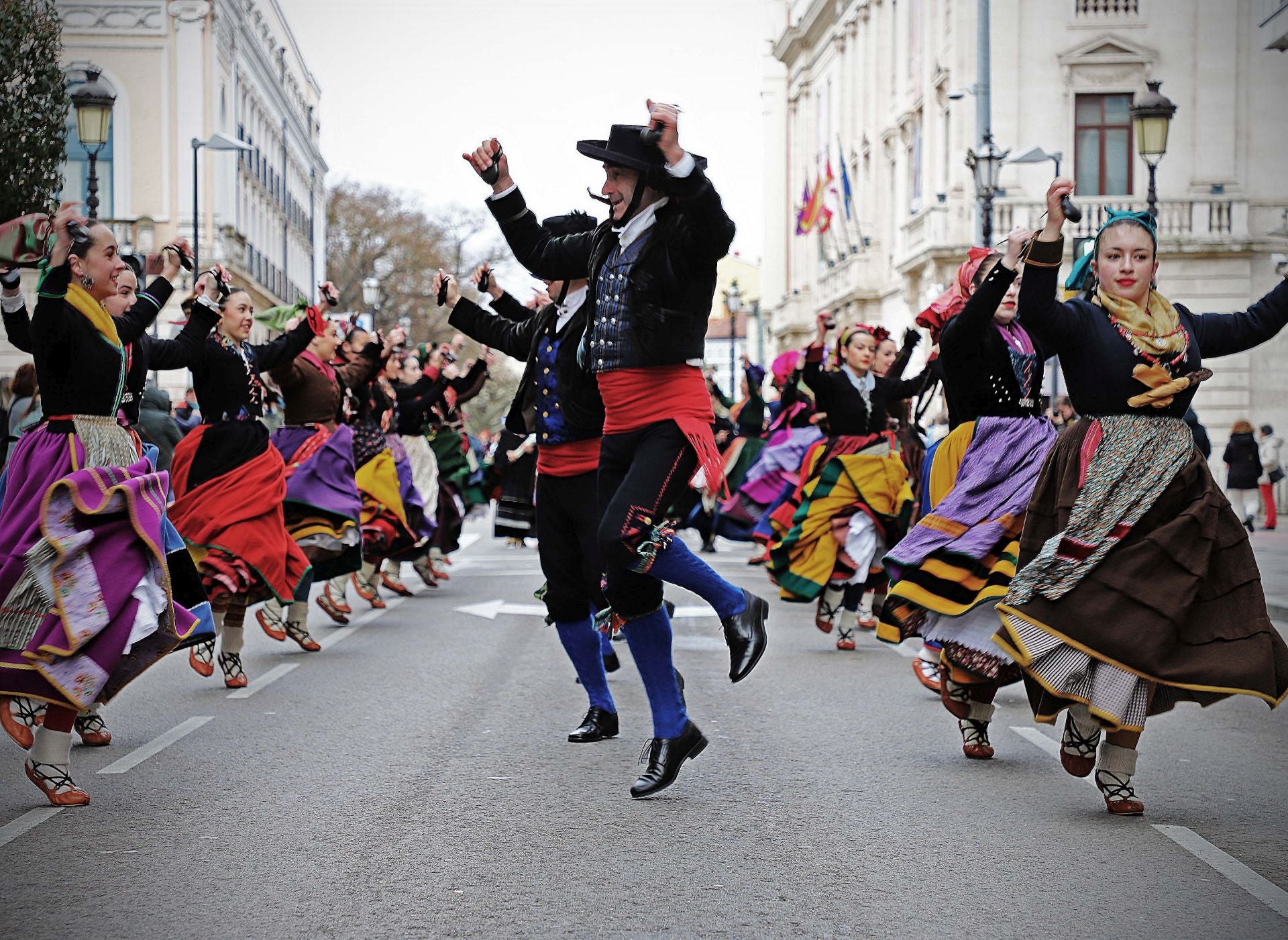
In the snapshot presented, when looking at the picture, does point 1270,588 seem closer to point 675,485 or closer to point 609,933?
point 675,485

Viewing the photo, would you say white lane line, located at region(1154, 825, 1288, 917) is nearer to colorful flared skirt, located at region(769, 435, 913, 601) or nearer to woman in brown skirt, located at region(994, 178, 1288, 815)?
woman in brown skirt, located at region(994, 178, 1288, 815)

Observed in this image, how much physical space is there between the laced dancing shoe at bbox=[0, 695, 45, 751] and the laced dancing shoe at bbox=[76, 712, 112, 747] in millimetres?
807

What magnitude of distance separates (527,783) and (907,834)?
4.96 ft

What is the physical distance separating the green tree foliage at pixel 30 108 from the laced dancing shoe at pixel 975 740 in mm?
7662

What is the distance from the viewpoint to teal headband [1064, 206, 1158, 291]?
626 centimetres

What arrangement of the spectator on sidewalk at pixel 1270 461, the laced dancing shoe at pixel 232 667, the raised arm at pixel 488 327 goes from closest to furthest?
1. the raised arm at pixel 488 327
2. the laced dancing shoe at pixel 232 667
3. the spectator on sidewalk at pixel 1270 461

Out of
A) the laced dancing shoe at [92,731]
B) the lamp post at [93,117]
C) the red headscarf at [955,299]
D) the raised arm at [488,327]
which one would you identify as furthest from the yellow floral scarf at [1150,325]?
the lamp post at [93,117]

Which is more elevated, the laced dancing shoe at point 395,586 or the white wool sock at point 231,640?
the white wool sock at point 231,640

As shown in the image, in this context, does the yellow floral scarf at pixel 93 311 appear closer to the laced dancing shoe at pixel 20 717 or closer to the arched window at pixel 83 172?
the laced dancing shoe at pixel 20 717

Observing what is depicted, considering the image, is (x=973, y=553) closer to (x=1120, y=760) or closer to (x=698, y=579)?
(x=1120, y=760)

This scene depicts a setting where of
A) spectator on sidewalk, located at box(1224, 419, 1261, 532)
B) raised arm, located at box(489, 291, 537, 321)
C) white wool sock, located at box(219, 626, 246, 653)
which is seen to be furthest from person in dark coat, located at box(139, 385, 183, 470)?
spectator on sidewalk, located at box(1224, 419, 1261, 532)

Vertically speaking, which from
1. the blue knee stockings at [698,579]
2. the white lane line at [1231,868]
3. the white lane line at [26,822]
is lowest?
the white lane line at [26,822]

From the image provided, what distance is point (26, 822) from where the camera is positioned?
19.0ft

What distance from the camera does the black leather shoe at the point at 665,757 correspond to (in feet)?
20.2
